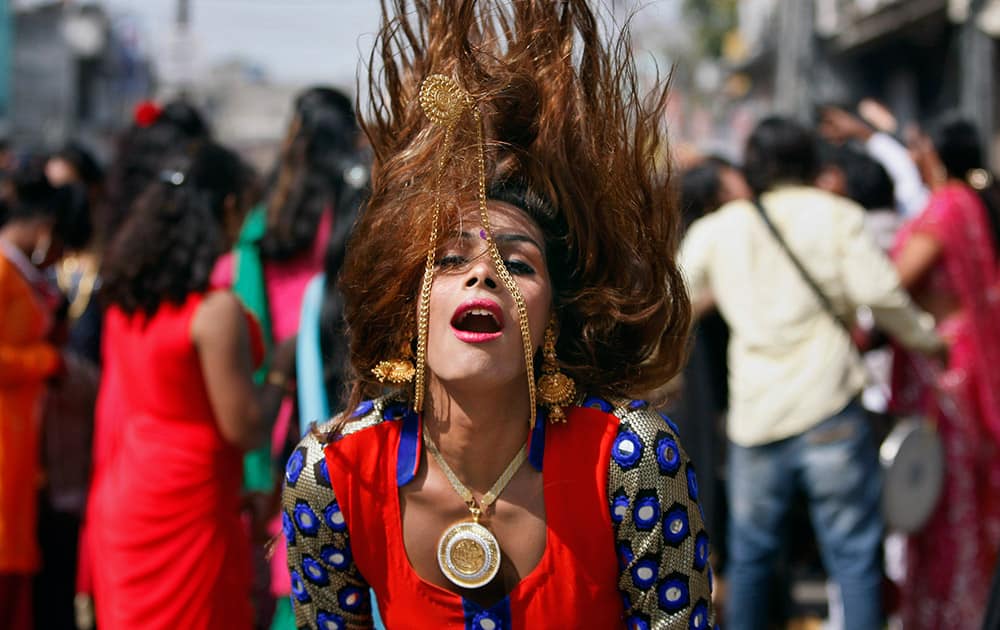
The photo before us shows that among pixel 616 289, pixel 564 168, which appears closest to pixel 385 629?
pixel 616 289

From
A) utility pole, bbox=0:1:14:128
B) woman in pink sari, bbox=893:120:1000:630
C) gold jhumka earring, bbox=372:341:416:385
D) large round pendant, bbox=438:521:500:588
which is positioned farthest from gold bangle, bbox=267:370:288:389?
utility pole, bbox=0:1:14:128

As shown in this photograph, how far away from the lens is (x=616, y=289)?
226 centimetres

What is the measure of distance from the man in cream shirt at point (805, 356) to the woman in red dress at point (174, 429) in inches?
72.9

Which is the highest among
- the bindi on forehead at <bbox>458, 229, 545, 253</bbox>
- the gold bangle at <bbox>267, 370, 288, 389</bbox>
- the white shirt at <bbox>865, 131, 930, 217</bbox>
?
the white shirt at <bbox>865, 131, 930, 217</bbox>

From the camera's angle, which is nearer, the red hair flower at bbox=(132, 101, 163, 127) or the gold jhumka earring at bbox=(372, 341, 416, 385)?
the gold jhumka earring at bbox=(372, 341, 416, 385)

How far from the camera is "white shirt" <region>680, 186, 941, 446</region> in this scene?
448 centimetres

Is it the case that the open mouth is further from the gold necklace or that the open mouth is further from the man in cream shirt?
the man in cream shirt

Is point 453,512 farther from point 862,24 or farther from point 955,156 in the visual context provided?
point 862,24

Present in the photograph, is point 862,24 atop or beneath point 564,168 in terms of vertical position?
atop

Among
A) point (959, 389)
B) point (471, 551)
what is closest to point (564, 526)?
point (471, 551)

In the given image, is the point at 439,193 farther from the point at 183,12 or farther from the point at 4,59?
the point at 4,59

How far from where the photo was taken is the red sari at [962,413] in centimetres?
496

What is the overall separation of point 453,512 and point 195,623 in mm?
1422

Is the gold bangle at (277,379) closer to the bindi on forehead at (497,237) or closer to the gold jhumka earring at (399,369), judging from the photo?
the gold jhumka earring at (399,369)
